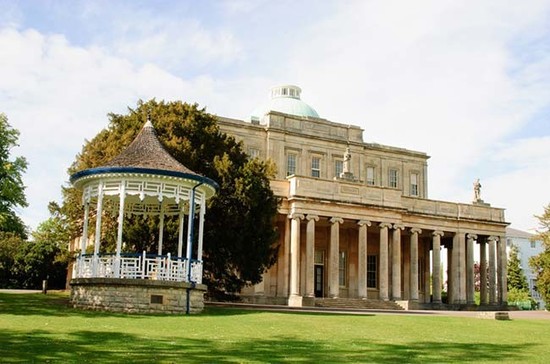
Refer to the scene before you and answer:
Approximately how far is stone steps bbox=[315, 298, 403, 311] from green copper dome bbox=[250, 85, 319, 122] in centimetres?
1807

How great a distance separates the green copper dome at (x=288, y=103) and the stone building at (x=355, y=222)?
0.11 m

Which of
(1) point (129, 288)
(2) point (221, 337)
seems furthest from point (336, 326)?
(1) point (129, 288)

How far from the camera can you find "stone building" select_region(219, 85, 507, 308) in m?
44.3

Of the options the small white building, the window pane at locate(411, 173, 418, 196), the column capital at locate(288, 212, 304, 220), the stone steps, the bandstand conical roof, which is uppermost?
the window pane at locate(411, 173, 418, 196)

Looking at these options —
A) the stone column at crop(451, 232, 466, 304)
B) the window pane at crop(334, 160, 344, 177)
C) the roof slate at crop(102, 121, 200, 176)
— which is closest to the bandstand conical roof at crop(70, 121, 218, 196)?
the roof slate at crop(102, 121, 200, 176)

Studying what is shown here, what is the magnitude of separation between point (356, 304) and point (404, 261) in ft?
36.4

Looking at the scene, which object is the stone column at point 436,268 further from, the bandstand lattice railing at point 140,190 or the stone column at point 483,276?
the bandstand lattice railing at point 140,190

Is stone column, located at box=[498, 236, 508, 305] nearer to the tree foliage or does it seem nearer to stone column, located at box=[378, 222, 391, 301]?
stone column, located at box=[378, 222, 391, 301]

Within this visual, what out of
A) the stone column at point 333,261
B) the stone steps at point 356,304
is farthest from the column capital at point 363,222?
the stone steps at point 356,304

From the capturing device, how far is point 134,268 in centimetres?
2355

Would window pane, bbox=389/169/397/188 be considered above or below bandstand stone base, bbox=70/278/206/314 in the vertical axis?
above

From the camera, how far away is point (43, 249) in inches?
2303

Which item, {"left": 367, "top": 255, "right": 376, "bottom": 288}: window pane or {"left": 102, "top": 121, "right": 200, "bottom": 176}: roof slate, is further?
{"left": 367, "top": 255, "right": 376, "bottom": 288}: window pane

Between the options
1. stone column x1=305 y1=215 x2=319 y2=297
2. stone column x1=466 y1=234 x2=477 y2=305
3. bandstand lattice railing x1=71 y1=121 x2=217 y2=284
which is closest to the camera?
bandstand lattice railing x1=71 y1=121 x2=217 y2=284
